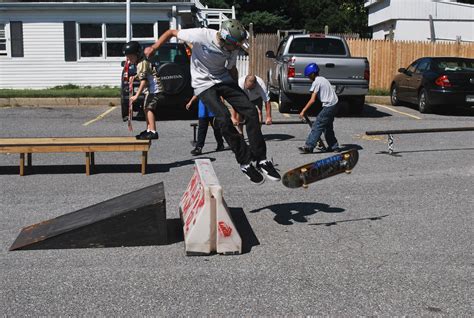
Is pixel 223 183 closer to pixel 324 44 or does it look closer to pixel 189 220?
pixel 189 220

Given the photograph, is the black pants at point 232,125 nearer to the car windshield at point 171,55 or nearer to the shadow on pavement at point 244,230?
the shadow on pavement at point 244,230

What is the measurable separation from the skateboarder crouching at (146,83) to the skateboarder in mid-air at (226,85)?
2821 mm

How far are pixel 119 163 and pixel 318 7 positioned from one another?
192 ft

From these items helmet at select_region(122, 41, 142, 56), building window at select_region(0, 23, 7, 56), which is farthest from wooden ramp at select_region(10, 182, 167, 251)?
building window at select_region(0, 23, 7, 56)

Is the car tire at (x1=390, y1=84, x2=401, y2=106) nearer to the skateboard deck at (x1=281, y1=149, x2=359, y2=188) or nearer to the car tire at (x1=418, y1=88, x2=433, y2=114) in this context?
the car tire at (x1=418, y1=88, x2=433, y2=114)

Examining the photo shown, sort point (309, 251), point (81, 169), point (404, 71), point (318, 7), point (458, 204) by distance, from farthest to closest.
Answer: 1. point (318, 7)
2. point (404, 71)
3. point (81, 169)
4. point (458, 204)
5. point (309, 251)

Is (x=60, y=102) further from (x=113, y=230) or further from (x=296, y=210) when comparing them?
(x=113, y=230)

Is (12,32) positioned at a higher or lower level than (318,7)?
lower

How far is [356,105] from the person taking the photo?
58.2ft

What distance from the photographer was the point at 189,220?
6066 millimetres

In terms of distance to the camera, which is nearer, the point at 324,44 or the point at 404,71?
the point at 324,44

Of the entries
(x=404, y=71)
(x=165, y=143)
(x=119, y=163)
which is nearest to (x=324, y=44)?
(x=404, y=71)

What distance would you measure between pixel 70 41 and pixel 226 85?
19.7 m

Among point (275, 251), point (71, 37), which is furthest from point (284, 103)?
point (275, 251)
